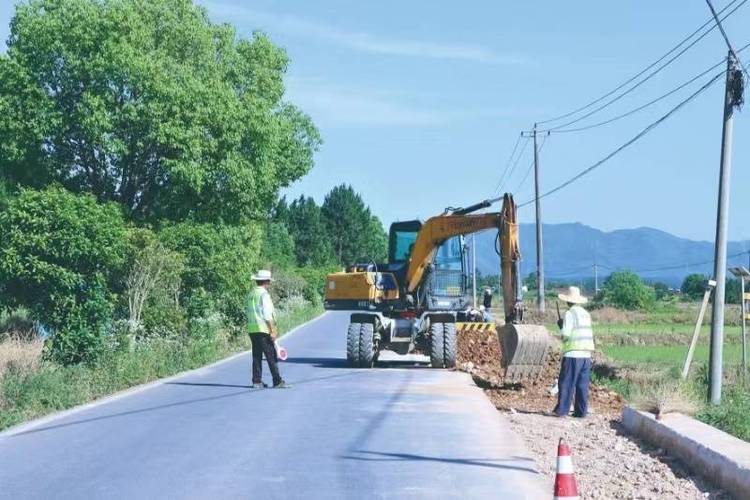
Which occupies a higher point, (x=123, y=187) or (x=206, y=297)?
(x=123, y=187)

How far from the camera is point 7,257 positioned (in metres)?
21.6

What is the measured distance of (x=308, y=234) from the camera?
113938 mm

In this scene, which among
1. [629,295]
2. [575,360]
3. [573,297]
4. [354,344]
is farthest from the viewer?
[629,295]

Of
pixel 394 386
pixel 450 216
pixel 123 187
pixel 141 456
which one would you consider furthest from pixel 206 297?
pixel 141 456

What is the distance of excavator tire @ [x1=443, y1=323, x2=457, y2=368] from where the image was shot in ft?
81.4

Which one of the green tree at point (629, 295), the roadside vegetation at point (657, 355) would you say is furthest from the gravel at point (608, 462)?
the green tree at point (629, 295)

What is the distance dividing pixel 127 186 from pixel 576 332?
19142 mm

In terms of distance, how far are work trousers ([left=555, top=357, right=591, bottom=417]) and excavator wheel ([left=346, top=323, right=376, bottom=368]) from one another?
8.96 metres

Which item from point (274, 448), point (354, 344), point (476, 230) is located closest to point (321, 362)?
point (354, 344)

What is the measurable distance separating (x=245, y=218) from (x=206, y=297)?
477 cm

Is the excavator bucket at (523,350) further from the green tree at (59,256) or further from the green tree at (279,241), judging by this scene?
the green tree at (279,241)

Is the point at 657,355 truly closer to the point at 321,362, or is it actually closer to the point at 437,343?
the point at 321,362

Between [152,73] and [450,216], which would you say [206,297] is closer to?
[152,73]

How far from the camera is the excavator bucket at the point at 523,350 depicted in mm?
20344
